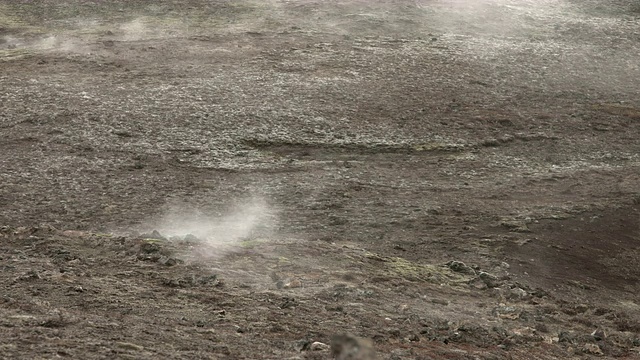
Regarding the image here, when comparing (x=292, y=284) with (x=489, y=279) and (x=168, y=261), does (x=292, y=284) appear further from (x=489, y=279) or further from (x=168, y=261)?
(x=489, y=279)

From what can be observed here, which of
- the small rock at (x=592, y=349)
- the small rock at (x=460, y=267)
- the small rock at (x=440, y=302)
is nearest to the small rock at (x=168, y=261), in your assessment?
the small rock at (x=440, y=302)

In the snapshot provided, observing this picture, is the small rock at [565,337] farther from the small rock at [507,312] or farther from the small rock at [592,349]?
the small rock at [507,312]

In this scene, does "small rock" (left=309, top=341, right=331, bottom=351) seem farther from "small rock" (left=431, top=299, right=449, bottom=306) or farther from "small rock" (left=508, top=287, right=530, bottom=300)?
"small rock" (left=508, top=287, right=530, bottom=300)

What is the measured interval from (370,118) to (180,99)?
2.75 metres

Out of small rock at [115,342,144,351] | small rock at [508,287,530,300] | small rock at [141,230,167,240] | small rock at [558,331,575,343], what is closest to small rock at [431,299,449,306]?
small rock at [508,287,530,300]

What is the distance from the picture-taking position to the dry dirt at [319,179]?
750 cm

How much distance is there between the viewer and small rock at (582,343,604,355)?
8.25 metres

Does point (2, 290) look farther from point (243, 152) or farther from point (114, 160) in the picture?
point (243, 152)

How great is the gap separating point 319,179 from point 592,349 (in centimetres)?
467

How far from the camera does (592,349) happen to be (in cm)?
828

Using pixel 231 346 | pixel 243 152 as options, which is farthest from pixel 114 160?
pixel 231 346

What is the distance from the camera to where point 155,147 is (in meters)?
12.5

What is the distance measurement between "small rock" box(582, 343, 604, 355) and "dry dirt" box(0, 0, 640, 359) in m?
0.02

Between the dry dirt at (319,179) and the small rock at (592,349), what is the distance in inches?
0.7
